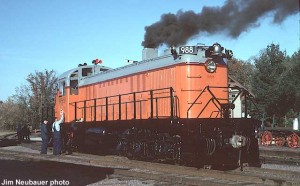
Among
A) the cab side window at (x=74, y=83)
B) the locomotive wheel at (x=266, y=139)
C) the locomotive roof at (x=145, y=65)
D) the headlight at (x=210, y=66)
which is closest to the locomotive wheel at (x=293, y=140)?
the locomotive wheel at (x=266, y=139)

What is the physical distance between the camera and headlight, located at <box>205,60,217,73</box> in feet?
40.1

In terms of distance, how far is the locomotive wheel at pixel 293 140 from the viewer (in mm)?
21077

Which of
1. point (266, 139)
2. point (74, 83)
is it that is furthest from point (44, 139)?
point (266, 139)

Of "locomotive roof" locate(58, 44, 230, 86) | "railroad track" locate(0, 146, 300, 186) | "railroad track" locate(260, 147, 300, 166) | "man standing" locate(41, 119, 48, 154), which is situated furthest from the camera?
"man standing" locate(41, 119, 48, 154)

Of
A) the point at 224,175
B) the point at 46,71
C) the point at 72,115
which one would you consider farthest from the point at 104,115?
the point at 46,71

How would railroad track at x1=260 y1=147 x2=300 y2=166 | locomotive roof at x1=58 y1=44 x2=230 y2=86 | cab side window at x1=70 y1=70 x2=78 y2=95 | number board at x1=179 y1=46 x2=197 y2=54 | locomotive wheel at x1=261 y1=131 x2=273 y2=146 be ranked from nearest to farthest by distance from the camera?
number board at x1=179 y1=46 x2=197 y2=54
locomotive roof at x1=58 y1=44 x2=230 y2=86
railroad track at x1=260 y1=147 x2=300 y2=166
cab side window at x1=70 y1=70 x2=78 y2=95
locomotive wheel at x1=261 y1=131 x2=273 y2=146

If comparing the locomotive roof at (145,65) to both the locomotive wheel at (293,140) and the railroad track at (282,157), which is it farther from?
the locomotive wheel at (293,140)

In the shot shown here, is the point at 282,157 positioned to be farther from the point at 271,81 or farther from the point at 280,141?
the point at 271,81

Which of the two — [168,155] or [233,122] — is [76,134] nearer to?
[168,155]

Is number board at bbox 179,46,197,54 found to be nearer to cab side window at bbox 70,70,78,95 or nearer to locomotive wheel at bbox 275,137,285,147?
cab side window at bbox 70,70,78,95

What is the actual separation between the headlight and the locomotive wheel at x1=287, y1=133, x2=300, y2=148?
10.8m

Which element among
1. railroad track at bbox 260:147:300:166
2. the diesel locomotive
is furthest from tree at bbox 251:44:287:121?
the diesel locomotive

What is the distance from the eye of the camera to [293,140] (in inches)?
837

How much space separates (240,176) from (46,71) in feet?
200
